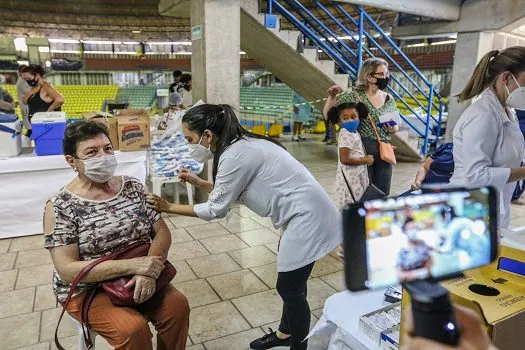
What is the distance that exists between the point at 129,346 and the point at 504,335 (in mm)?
1260

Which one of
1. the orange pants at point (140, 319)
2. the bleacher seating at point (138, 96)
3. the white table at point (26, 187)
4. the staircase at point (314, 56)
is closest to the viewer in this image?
the orange pants at point (140, 319)

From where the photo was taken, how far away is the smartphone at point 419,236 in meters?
0.60

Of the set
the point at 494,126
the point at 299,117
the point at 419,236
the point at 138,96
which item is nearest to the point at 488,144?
the point at 494,126

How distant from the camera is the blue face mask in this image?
2.79 metres

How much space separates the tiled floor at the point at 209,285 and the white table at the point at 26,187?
0.45 feet

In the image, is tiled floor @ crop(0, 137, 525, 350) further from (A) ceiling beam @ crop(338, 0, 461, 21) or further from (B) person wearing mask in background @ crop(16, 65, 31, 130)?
(A) ceiling beam @ crop(338, 0, 461, 21)

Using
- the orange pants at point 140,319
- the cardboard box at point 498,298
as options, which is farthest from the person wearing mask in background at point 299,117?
the cardboard box at point 498,298

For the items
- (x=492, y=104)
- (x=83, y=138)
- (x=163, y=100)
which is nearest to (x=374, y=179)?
(x=492, y=104)

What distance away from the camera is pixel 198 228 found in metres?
3.97

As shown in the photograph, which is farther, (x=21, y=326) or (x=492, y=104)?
(x=21, y=326)

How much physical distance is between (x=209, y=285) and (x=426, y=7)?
5.38 meters

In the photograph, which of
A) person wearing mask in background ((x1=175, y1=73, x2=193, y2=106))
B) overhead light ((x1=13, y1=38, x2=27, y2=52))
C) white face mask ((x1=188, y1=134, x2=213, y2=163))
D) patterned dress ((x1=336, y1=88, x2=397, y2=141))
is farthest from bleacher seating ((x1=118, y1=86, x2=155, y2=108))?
white face mask ((x1=188, y1=134, x2=213, y2=163))

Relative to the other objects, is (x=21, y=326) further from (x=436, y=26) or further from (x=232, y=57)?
(x=436, y=26)

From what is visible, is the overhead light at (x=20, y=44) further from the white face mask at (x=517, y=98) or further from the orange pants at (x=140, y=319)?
the white face mask at (x=517, y=98)
